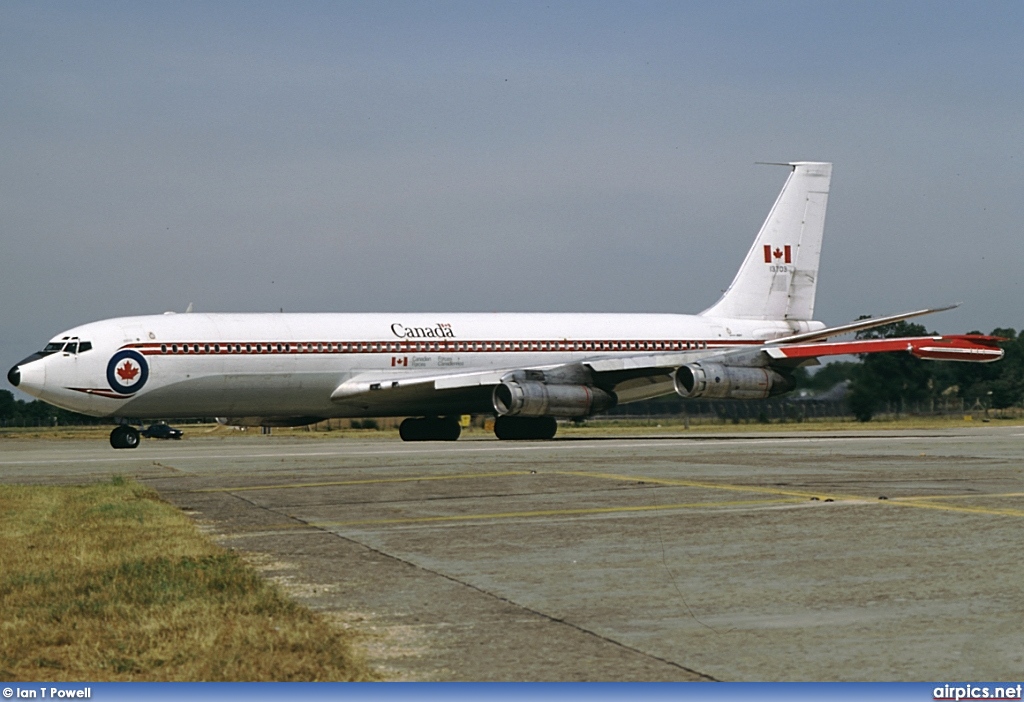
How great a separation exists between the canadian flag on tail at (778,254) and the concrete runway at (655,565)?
25.1 metres

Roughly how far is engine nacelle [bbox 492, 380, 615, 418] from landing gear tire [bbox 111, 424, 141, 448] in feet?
35.3

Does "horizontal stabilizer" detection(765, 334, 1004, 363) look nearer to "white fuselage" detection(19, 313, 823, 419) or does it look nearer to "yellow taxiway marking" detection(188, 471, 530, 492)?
"white fuselage" detection(19, 313, 823, 419)

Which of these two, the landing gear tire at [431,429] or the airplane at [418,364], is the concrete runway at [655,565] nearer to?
the airplane at [418,364]

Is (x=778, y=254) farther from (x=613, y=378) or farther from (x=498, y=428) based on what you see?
(x=498, y=428)

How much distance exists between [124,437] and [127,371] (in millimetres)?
3661

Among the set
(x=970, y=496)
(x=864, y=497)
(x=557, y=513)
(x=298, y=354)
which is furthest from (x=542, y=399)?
(x=557, y=513)

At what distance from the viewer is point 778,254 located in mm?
45781

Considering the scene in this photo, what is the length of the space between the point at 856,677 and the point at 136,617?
14.4ft

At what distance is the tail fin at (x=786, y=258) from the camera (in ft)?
148

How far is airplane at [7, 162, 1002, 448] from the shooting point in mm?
34375

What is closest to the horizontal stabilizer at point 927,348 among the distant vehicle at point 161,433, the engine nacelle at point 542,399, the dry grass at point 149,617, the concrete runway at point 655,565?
the engine nacelle at point 542,399

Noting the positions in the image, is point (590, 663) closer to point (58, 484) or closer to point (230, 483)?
point (230, 483)

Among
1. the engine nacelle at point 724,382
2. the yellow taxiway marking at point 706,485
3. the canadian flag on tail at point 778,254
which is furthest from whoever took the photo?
the canadian flag on tail at point 778,254

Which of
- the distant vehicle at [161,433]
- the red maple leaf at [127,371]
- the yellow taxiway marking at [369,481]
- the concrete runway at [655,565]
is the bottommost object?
the distant vehicle at [161,433]
